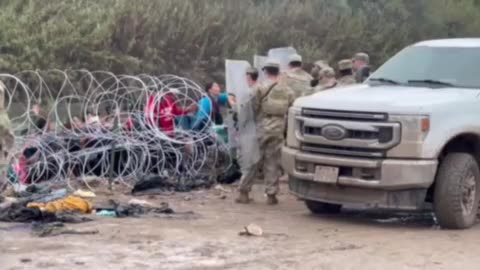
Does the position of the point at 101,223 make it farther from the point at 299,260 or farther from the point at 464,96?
the point at 464,96

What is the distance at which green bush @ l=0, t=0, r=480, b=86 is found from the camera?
774 inches

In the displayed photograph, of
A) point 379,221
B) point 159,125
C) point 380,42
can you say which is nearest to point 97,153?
point 159,125

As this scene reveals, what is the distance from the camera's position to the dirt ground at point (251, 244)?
9.85 metres

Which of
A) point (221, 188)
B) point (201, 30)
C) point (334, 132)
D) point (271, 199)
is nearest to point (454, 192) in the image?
point (334, 132)

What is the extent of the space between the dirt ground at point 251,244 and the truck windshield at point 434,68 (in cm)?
163

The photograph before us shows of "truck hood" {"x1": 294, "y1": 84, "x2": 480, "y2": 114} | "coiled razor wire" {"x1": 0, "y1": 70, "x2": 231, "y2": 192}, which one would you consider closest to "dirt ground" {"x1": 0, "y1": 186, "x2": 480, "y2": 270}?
"truck hood" {"x1": 294, "y1": 84, "x2": 480, "y2": 114}

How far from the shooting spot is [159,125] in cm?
1603

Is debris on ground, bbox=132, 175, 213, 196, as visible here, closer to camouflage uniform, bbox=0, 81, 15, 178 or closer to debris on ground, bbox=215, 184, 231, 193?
debris on ground, bbox=215, 184, 231, 193

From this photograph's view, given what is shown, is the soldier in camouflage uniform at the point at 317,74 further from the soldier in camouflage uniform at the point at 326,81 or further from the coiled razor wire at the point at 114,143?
the coiled razor wire at the point at 114,143

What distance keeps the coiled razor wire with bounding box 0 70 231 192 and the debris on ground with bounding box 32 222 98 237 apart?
2780 mm

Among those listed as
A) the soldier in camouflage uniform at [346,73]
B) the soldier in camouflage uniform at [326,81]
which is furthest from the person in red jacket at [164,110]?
the soldier in camouflage uniform at [346,73]

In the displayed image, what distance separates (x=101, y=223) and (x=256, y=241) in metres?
1.90

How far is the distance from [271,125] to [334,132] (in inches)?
82.8

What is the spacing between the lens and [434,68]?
42.0 ft
